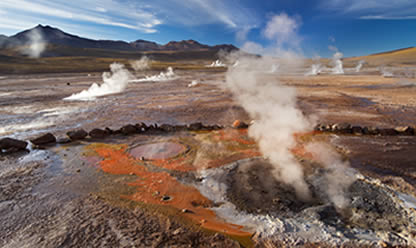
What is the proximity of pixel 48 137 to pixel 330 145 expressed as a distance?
11.1 m

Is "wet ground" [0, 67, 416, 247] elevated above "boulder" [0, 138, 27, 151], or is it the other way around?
"wet ground" [0, 67, 416, 247]

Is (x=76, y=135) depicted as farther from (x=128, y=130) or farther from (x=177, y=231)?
(x=177, y=231)

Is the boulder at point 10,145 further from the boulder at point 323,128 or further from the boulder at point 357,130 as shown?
the boulder at point 357,130

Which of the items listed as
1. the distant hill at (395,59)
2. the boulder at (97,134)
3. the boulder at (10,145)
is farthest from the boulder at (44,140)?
the distant hill at (395,59)

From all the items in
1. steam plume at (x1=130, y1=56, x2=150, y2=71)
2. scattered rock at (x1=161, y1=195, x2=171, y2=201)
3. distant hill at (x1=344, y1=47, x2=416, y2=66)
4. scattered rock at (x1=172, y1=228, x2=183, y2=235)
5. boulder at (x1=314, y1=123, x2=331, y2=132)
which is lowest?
steam plume at (x1=130, y1=56, x2=150, y2=71)

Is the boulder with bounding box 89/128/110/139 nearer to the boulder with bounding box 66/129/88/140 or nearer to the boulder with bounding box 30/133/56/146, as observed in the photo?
the boulder with bounding box 66/129/88/140

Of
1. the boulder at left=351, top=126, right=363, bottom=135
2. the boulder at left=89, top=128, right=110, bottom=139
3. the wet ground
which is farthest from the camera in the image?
the boulder at left=89, top=128, right=110, bottom=139

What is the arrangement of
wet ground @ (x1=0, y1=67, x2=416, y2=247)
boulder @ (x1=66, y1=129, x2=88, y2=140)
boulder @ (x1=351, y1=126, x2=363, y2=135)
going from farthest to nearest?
boulder @ (x1=351, y1=126, x2=363, y2=135) < boulder @ (x1=66, y1=129, x2=88, y2=140) < wet ground @ (x1=0, y1=67, x2=416, y2=247)

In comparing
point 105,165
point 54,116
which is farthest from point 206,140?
point 54,116

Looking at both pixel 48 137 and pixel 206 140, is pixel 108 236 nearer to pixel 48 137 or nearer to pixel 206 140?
pixel 206 140

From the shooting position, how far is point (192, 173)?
Result: 6.43 meters

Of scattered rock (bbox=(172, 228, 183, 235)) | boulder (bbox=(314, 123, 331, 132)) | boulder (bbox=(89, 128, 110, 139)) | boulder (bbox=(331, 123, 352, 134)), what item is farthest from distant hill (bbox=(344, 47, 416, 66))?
scattered rock (bbox=(172, 228, 183, 235))

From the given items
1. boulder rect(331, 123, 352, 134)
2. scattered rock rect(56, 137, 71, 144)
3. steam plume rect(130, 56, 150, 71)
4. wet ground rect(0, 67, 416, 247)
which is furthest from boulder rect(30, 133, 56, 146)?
steam plume rect(130, 56, 150, 71)

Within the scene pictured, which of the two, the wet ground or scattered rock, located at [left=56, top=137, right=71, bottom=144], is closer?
the wet ground
